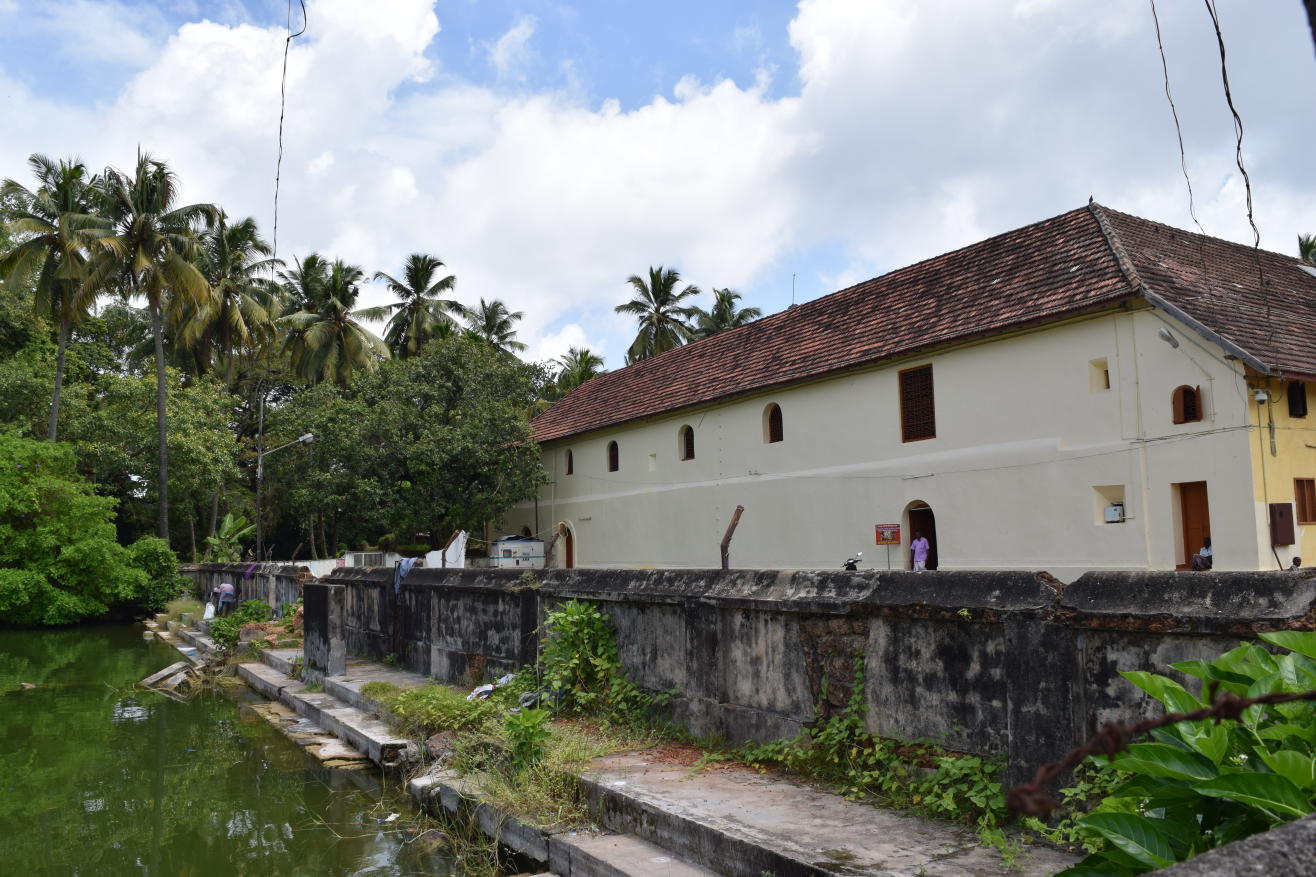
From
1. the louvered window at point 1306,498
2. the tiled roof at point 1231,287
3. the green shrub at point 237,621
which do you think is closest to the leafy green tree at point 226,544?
the green shrub at point 237,621

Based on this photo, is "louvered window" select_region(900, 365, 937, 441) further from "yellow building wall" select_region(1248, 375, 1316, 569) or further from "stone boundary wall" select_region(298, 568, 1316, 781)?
"stone boundary wall" select_region(298, 568, 1316, 781)

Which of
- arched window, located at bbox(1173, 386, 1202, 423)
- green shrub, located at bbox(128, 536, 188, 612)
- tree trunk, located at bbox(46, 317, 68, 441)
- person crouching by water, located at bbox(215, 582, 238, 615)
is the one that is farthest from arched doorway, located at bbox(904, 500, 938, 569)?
tree trunk, located at bbox(46, 317, 68, 441)

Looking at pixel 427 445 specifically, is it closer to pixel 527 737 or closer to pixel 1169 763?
pixel 527 737

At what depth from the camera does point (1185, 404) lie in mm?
14117

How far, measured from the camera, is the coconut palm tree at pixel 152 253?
93.1 feet

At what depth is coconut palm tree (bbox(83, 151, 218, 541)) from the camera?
93.1ft

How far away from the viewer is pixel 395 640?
40.2 ft

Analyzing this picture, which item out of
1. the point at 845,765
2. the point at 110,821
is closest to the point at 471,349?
the point at 110,821

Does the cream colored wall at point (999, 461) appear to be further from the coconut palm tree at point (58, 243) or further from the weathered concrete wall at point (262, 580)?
the coconut palm tree at point (58, 243)

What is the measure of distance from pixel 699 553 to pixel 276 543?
25405 mm

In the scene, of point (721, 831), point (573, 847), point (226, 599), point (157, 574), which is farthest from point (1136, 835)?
point (157, 574)

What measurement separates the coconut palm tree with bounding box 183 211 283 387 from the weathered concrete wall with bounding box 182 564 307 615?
1081 centimetres

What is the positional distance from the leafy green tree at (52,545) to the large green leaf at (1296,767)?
2849cm

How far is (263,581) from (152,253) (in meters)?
13.4
